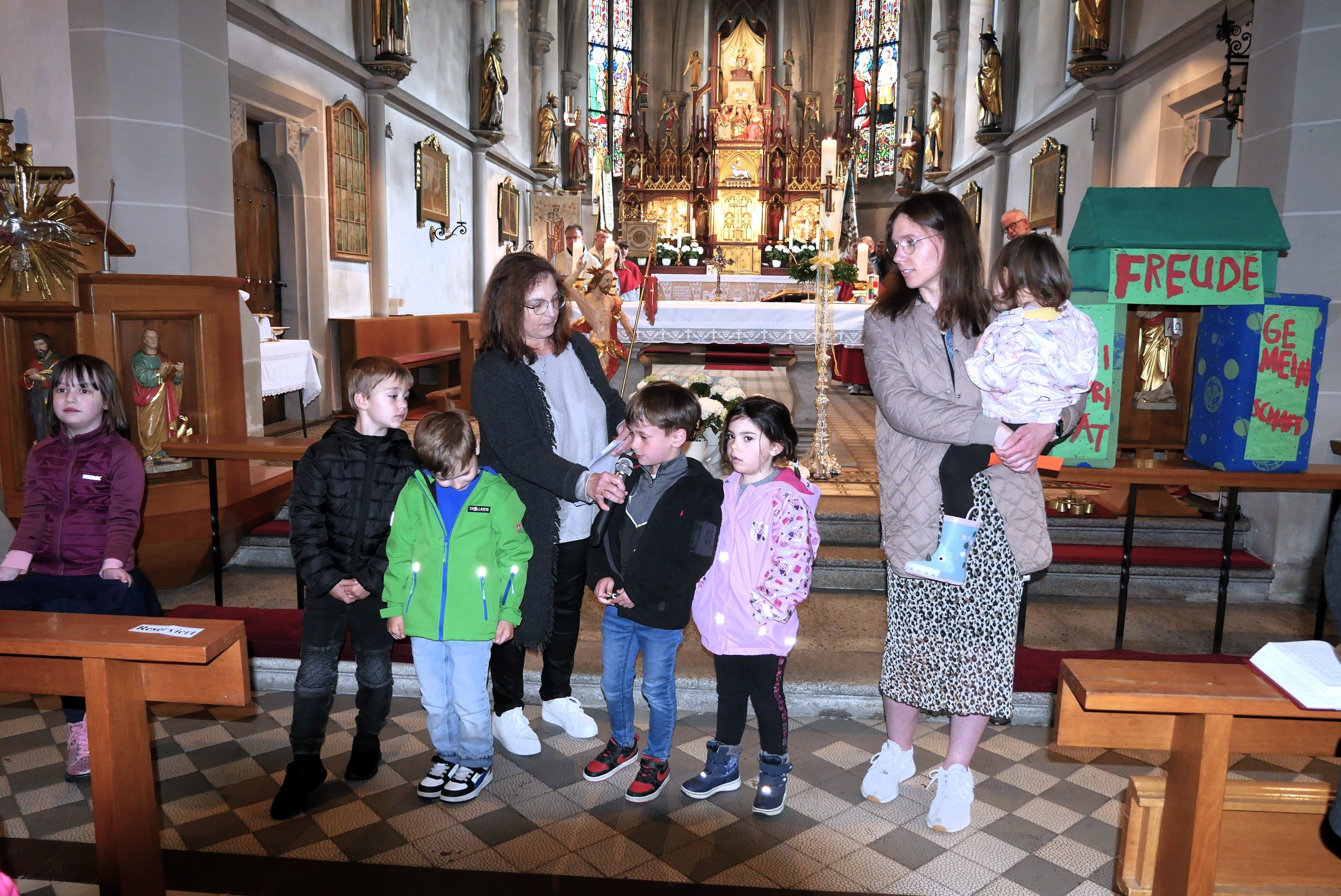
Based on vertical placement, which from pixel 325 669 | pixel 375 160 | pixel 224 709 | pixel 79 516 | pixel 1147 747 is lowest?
pixel 224 709

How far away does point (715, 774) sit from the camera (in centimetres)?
249

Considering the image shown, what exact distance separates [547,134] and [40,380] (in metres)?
12.8

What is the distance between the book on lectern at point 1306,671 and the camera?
1329 millimetres

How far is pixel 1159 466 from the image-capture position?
11.5 ft

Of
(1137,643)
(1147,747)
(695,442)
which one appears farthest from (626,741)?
(1137,643)

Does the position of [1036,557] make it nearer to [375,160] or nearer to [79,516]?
[79,516]

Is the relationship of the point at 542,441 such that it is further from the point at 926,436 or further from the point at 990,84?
the point at 990,84

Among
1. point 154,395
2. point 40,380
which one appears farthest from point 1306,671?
point 40,380

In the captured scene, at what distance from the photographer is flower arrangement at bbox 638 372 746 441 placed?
4012 millimetres

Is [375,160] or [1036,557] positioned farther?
[375,160]

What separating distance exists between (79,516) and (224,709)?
2.65 ft

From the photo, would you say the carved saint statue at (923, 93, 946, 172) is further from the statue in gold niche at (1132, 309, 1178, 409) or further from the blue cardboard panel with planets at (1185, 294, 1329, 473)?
the blue cardboard panel with planets at (1185, 294, 1329, 473)

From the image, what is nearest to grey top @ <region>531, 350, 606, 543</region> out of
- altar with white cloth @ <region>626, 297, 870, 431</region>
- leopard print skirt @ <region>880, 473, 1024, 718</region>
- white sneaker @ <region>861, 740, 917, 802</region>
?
leopard print skirt @ <region>880, 473, 1024, 718</region>

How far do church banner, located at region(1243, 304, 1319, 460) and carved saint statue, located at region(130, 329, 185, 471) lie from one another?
4.69 m
